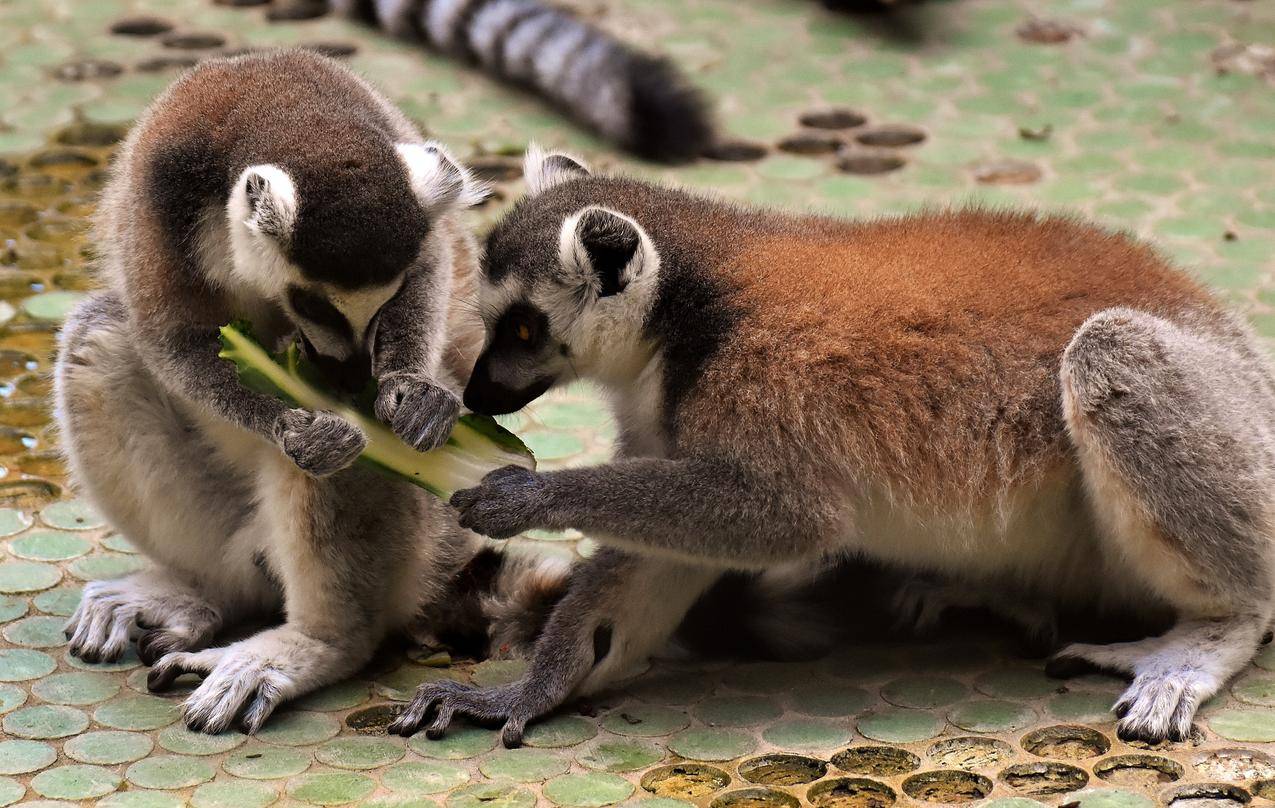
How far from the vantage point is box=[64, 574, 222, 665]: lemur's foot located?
5016 mm

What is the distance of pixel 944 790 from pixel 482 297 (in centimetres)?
185

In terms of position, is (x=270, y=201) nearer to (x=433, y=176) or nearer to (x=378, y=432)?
(x=433, y=176)

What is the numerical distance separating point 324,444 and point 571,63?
487 cm

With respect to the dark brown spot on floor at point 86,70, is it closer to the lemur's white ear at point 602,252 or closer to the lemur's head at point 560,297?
the lemur's head at point 560,297

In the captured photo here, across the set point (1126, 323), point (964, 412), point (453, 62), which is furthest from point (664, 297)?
point (453, 62)

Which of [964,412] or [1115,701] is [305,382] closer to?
[964,412]

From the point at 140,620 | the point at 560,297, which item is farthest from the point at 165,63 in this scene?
the point at 560,297

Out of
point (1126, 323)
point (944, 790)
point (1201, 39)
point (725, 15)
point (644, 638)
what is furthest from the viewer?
point (725, 15)

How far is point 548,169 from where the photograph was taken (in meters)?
5.22

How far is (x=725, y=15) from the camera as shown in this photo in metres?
10.5

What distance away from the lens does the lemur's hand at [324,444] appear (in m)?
4.48

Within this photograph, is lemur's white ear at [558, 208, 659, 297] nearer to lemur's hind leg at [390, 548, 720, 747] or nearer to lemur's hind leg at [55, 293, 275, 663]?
lemur's hind leg at [390, 548, 720, 747]

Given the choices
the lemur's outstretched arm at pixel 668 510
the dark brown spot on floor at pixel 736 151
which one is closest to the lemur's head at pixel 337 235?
the lemur's outstretched arm at pixel 668 510

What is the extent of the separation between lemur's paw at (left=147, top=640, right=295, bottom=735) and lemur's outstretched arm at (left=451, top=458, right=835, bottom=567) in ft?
2.43
